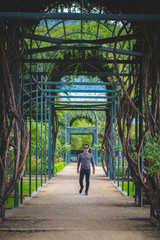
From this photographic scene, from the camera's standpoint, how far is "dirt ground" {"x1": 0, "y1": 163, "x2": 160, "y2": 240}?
5.20 meters

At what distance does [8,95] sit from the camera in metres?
6.19

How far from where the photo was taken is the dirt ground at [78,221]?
5.20 meters

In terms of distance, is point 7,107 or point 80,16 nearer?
point 80,16

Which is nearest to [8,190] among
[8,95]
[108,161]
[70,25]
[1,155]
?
[1,155]

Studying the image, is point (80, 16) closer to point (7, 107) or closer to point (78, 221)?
point (7, 107)

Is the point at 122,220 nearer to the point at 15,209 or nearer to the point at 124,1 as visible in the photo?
the point at 15,209

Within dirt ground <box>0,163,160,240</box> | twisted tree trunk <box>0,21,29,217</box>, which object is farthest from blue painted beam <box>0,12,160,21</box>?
dirt ground <box>0,163,160,240</box>

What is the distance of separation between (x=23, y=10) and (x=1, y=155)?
2.82 metres

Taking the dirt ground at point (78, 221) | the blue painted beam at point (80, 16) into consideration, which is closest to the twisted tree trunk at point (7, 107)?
Answer: the dirt ground at point (78, 221)

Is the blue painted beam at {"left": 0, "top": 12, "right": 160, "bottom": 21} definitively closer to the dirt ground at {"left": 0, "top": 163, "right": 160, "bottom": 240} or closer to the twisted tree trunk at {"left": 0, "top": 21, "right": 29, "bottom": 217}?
the twisted tree trunk at {"left": 0, "top": 21, "right": 29, "bottom": 217}

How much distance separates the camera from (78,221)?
614 cm

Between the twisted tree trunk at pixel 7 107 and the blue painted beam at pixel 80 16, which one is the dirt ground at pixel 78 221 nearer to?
the twisted tree trunk at pixel 7 107

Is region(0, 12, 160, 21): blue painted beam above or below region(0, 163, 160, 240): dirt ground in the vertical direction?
above

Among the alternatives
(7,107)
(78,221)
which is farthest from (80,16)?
(78,221)
